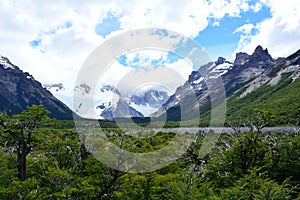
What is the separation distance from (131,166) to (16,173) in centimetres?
789

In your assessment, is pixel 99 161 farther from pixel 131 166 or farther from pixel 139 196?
pixel 139 196

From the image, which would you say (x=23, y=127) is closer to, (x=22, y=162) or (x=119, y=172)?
(x=22, y=162)

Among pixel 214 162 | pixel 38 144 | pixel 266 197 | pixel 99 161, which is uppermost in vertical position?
pixel 38 144

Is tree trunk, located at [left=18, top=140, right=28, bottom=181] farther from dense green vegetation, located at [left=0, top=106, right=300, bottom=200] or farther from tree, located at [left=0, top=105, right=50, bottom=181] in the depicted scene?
dense green vegetation, located at [left=0, top=106, right=300, bottom=200]

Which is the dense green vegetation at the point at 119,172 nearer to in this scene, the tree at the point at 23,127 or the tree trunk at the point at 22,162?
the tree at the point at 23,127

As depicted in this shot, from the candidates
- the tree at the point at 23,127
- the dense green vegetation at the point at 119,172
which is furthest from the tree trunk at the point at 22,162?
the dense green vegetation at the point at 119,172

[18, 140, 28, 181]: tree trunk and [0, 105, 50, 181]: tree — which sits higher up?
[0, 105, 50, 181]: tree

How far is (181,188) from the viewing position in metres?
16.8

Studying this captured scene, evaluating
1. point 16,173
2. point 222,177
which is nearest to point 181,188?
point 222,177

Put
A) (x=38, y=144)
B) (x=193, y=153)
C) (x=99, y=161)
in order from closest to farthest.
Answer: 1. (x=38, y=144)
2. (x=99, y=161)
3. (x=193, y=153)

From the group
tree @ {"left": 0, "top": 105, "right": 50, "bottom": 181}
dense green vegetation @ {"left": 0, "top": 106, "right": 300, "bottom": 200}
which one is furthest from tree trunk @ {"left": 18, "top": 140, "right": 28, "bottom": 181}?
dense green vegetation @ {"left": 0, "top": 106, "right": 300, "bottom": 200}

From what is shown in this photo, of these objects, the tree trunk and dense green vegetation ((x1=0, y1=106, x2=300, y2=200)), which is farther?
the tree trunk

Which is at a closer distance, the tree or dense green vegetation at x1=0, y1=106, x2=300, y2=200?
dense green vegetation at x1=0, y1=106, x2=300, y2=200

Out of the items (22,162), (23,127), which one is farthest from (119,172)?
(23,127)
